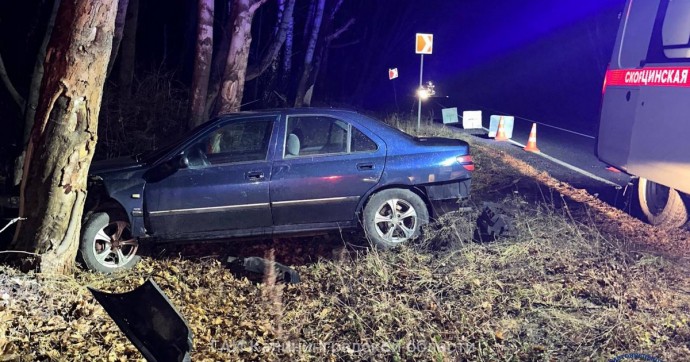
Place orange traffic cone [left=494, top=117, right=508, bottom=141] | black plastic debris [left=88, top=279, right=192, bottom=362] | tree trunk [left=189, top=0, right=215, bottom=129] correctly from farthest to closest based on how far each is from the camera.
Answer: orange traffic cone [left=494, top=117, right=508, bottom=141], tree trunk [left=189, top=0, right=215, bottom=129], black plastic debris [left=88, top=279, right=192, bottom=362]

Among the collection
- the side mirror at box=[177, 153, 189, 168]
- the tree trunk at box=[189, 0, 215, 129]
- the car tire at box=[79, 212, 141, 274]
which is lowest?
the car tire at box=[79, 212, 141, 274]

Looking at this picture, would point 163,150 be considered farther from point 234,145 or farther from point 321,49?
point 321,49

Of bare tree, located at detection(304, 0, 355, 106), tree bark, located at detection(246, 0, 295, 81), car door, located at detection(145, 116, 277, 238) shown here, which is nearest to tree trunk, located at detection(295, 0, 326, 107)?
bare tree, located at detection(304, 0, 355, 106)

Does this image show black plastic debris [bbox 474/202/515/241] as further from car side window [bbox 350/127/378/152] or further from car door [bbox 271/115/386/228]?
car side window [bbox 350/127/378/152]

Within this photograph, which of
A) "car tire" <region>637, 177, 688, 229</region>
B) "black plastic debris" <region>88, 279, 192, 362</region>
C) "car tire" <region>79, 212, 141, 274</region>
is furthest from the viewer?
"car tire" <region>637, 177, 688, 229</region>

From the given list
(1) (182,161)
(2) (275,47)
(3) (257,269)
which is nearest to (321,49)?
(2) (275,47)

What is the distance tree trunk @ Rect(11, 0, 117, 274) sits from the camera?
4.62 metres

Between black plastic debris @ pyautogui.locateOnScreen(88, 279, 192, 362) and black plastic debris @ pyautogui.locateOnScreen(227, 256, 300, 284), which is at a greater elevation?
black plastic debris @ pyautogui.locateOnScreen(88, 279, 192, 362)

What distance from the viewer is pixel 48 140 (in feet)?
15.4

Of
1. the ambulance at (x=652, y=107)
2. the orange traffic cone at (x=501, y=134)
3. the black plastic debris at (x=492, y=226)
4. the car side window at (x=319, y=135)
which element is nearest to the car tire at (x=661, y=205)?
the ambulance at (x=652, y=107)

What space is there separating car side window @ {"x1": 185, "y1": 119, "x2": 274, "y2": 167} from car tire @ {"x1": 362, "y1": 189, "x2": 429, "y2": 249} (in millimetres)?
1305

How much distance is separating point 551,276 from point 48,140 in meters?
4.59

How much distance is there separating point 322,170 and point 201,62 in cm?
456

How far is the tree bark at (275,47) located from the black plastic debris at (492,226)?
7687 mm
